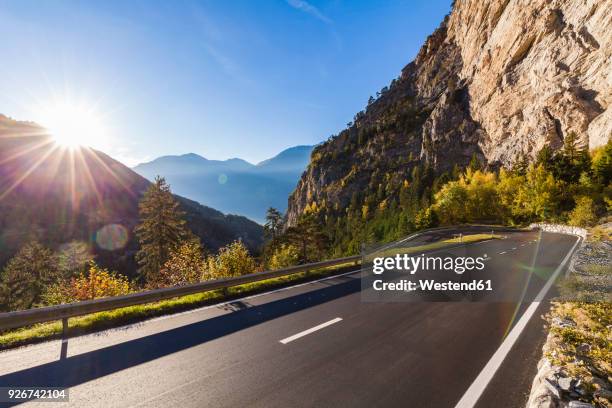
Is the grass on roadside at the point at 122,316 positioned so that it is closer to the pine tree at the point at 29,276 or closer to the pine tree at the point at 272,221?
the pine tree at the point at 29,276

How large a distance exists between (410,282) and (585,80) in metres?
79.2

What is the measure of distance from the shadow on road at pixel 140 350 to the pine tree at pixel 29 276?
35857 millimetres

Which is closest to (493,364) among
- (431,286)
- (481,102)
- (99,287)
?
(431,286)

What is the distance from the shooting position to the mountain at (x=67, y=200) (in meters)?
94.8

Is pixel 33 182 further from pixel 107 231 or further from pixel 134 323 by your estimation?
pixel 134 323

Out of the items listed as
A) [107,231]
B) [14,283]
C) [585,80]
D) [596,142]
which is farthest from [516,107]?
[107,231]

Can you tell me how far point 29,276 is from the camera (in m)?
32.8

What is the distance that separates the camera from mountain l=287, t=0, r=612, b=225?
6169 centimetres

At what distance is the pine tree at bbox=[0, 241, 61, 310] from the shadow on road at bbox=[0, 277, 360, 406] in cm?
3586

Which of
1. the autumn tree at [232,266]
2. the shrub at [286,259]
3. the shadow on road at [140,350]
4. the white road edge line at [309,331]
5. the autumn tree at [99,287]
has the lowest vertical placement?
the shrub at [286,259]

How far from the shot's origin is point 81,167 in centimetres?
13688

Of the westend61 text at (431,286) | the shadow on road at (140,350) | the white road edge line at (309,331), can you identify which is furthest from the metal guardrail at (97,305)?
the westend61 text at (431,286)

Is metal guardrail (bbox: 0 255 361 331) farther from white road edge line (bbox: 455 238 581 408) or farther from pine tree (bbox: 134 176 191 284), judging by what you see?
pine tree (bbox: 134 176 191 284)

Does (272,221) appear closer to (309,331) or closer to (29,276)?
(29,276)
